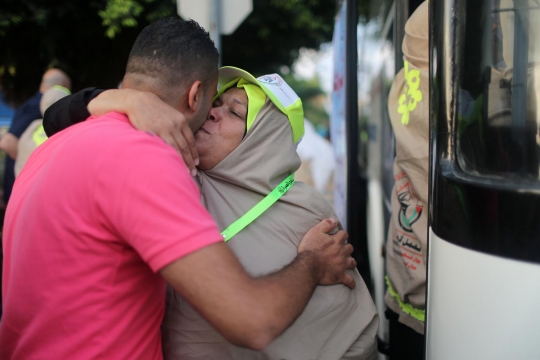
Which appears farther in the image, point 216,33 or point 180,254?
point 216,33

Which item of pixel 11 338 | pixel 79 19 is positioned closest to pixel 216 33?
pixel 11 338

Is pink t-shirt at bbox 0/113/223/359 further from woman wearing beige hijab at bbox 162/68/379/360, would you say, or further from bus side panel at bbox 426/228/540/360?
bus side panel at bbox 426/228/540/360

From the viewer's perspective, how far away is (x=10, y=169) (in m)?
4.91

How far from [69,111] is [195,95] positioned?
1.81 feet

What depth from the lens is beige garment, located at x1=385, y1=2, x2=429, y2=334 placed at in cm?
220

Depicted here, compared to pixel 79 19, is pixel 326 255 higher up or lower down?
lower down

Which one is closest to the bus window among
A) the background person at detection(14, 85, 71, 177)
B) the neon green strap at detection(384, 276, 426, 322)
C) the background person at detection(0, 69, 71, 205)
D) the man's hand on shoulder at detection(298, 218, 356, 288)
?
the man's hand on shoulder at detection(298, 218, 356, 288)

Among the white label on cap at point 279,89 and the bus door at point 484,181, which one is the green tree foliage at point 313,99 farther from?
the bus door at point 484,181

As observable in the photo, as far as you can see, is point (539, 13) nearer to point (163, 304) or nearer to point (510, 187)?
point (510, 187)

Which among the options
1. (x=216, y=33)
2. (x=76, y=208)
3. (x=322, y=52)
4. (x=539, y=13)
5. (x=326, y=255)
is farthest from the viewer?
(x=322, y=52)

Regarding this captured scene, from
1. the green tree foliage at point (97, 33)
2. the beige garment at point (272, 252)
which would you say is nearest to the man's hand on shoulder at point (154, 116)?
the beige garment at point (272, 252)

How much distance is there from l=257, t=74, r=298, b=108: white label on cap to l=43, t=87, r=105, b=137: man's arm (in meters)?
0.62

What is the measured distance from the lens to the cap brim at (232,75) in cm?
205

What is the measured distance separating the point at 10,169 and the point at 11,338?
376 cm
